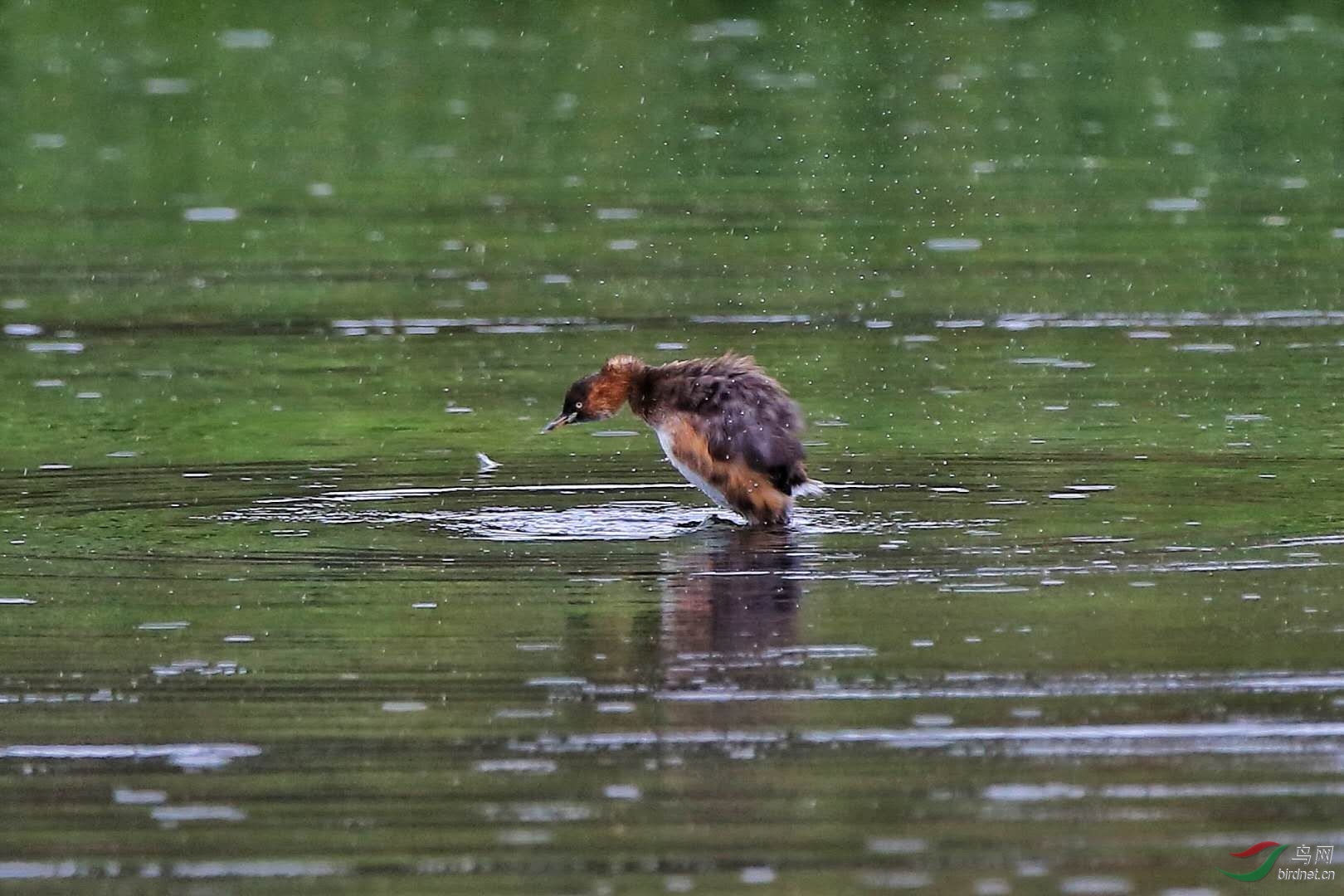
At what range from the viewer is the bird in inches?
411

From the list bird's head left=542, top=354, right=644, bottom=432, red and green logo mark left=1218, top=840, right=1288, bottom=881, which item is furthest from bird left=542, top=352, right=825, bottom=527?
red and green logo mark left=1218, top=840, right=1288, bottom=881

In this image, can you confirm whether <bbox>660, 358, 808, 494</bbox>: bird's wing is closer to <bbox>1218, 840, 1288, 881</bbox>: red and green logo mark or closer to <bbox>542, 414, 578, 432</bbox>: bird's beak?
<bbox>542, 414, 578, 432</bbox>: bird's beak

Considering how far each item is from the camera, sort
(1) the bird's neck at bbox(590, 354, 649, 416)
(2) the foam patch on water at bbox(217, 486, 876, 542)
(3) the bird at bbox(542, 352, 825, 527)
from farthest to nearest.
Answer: (1) the bird's neck at bbox(590, 354, 649, 416)
(3) the bird at bbox(542, 352, 825, 527)
(2) the foam patch on water at bbox(217, 486, 876, 542)

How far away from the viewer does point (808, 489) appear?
10.6 meters

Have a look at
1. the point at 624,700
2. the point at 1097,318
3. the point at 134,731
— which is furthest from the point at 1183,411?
the point at 134,731

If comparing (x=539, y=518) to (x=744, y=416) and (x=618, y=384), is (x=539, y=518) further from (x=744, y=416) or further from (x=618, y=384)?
(x=618, y=384)

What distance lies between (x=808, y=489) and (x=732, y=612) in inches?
71.3

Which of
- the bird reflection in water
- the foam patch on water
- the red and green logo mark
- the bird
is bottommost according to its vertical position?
the red and green logo mark

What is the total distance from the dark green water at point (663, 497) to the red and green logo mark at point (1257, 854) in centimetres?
3

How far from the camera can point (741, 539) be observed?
10.2m

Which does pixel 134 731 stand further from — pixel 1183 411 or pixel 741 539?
pixel 1183 411

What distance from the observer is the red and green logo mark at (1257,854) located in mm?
6277

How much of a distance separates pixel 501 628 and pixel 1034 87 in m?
17.6

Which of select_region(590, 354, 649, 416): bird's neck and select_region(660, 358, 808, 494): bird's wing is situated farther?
select_region(590, 354, 649, 416): bird's neck
